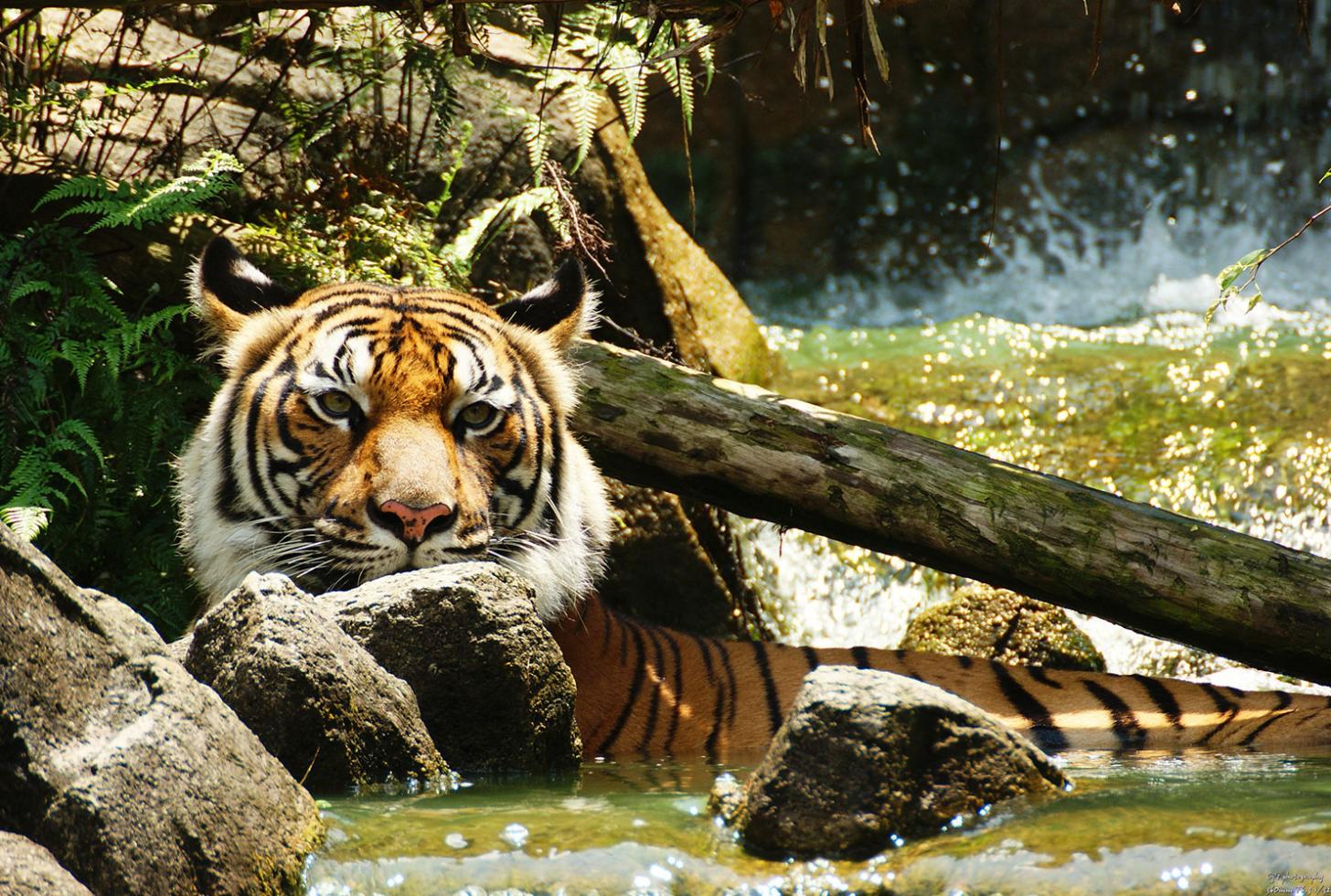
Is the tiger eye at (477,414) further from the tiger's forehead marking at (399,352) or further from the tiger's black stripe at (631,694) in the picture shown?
the tiger's black stripe at (631,694)

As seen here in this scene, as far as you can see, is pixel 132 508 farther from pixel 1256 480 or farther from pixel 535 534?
pixel 1256 480

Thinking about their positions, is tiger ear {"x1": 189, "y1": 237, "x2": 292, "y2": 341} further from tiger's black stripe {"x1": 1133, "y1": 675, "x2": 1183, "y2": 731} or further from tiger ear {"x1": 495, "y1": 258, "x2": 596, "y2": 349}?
tiger's black stripe {"x1": 1133, "y1": 675, "x2": 1183, "y2": 731}

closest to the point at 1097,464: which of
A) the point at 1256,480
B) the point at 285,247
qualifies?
the point at 1256,480

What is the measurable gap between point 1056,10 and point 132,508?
9535mm

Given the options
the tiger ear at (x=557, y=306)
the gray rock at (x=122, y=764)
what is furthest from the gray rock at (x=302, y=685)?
the tiger ear at (x=557, y=306)

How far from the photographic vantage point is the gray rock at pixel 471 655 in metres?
3.33

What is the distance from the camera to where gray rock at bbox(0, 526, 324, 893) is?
2305mm

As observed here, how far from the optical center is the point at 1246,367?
312 inches

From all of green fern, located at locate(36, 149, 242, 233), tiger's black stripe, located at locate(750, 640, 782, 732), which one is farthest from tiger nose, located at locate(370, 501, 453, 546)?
green fern, located at locate(36, 149, 242, 233)

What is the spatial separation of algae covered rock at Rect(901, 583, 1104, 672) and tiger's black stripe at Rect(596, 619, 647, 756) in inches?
63.6

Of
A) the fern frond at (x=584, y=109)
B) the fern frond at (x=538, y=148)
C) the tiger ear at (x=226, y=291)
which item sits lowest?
the tiger ear at (x=226, y=291)

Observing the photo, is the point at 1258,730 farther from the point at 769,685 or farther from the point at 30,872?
the point at 30,872

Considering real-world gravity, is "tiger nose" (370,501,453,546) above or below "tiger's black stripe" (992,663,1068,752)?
above

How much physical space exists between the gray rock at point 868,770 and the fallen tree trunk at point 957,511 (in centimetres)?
183
